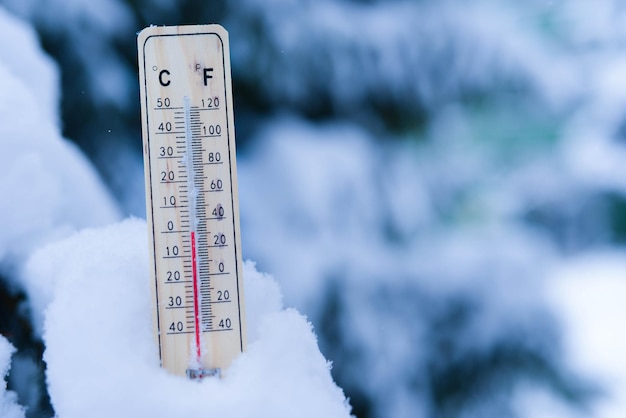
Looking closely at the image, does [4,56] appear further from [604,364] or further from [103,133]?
[604,364]

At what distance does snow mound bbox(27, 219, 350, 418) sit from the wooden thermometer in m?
0.02

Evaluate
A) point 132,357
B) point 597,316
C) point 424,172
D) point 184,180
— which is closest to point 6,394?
point 132,357

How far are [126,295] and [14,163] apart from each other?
206 millimetres

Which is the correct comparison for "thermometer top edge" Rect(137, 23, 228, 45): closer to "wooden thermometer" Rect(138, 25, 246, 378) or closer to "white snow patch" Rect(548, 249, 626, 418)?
"wooden thermometer" Rect(138, 25, 246, 378)

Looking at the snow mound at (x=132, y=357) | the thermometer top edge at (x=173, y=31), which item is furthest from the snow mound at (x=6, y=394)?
the thermometer top edge at (x=173, y=31)

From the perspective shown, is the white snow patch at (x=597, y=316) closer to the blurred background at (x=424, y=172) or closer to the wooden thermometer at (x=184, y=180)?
the blurred background at (x=424, y=172)

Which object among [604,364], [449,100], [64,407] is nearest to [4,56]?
[64,407]

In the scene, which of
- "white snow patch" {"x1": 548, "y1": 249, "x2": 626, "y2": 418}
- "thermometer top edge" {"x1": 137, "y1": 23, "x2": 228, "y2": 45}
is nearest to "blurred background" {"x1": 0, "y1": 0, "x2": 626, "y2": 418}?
"white snow patch" {"x1": 548, "y1": 249, "x2": 626, "y2": 418}

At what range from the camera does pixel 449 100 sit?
0.69 meters

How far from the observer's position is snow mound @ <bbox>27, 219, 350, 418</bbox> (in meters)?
0.54

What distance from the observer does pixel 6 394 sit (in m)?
0.60

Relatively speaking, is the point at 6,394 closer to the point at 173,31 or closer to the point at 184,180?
the point at 184,180

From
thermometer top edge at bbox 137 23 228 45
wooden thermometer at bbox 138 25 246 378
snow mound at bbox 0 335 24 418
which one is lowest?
snow mound at bbox 0 335 24 418

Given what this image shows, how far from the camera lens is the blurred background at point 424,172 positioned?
658 millimetres
